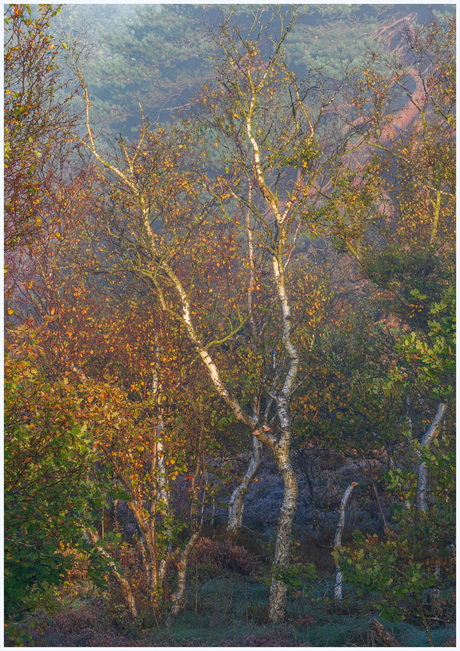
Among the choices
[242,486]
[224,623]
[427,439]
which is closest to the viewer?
[224,623]

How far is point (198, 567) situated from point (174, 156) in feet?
42.2

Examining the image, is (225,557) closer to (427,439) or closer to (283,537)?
(283,537)

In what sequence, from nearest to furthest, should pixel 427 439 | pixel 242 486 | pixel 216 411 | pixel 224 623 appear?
pixel 224 623 < pixel 427 439 < pixel 216 411 < pixel 242 486

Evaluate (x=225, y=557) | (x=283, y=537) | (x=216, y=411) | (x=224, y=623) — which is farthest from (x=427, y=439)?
(x=225, y=557)

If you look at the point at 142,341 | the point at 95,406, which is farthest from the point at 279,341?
the point at 95,406

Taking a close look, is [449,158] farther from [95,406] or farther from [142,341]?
[95,406]

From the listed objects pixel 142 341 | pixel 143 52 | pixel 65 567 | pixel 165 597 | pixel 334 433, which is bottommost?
pixel 165 597

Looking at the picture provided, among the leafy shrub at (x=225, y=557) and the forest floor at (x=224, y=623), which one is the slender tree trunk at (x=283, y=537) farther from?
the leafy shrub at (x=225, y=557)

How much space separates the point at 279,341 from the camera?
15656mm

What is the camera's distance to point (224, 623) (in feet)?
35.5

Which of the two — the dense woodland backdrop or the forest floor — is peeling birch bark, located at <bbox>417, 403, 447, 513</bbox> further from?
the forest floor

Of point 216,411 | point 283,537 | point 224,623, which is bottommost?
point 224,623

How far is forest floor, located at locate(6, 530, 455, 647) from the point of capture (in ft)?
30.8

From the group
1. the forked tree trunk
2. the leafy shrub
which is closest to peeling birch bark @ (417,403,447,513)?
the forked tree trunk
